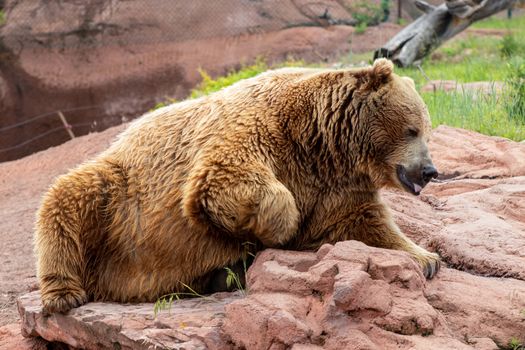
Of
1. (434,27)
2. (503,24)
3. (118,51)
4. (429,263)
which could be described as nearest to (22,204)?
(429,263)

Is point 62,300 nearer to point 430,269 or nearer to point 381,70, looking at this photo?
point 430,269

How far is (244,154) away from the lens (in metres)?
4.41

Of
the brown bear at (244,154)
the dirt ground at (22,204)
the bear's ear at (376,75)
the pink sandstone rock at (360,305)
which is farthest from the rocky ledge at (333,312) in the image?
the dirt ground at (22,204)

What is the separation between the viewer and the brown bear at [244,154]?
4.54 m

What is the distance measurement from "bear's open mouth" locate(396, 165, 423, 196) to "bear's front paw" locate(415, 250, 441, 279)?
0.36 m

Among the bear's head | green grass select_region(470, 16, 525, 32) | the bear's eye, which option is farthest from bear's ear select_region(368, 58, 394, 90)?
green grass select_region(470, 16, 525, 32)

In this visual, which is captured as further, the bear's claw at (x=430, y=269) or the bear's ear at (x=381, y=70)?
the bear's ear at (x=381, y=70)

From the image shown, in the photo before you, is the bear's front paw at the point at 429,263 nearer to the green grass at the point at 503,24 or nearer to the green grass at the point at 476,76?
the green grass at the point at 476,76

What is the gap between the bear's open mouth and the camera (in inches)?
181

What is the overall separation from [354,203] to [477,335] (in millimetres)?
1098

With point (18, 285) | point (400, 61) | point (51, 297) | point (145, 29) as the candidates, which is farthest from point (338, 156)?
point (145, 29)

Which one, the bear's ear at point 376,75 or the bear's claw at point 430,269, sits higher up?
the bear's ear at point 376,75

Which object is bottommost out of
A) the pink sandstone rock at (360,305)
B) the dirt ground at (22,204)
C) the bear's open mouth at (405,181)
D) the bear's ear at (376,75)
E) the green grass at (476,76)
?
the dirt ground at (22,204)

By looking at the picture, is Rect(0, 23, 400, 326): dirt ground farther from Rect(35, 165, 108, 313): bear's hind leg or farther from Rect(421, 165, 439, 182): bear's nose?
Result: Rect(421, 165, 439, 182): bear's nose
